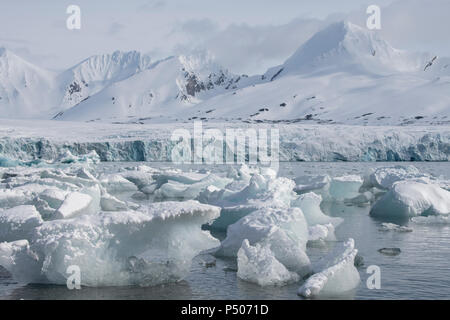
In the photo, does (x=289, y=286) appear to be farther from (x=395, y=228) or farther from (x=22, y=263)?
(x=395, y=228)

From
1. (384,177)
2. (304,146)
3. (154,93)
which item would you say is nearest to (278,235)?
(384,177)

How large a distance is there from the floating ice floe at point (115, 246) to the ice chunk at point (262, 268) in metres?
0.42

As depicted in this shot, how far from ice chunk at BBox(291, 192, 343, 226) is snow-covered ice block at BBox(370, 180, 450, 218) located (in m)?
2.71

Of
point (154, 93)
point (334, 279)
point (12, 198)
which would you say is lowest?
point (334, 279)

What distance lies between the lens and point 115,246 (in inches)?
258

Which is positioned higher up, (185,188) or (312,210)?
(312,210)

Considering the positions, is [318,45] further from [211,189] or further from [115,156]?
[211,189]

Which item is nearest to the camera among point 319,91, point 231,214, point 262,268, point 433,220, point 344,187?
point 262,268

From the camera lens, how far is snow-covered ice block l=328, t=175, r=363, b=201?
16094 mm

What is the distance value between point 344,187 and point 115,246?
10791 mm

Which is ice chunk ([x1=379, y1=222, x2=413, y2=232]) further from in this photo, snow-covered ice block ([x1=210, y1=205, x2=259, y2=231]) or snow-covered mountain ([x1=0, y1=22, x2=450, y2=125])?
snow-covered mountain ([x1=0, y1=22, x2=450, y2=125])

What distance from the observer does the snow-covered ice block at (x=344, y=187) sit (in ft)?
52.8
